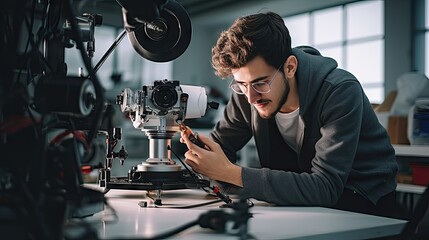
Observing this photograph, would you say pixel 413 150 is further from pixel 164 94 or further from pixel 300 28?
pixel 300 28

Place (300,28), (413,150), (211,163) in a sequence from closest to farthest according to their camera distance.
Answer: (211,163) → (413,150) → (300,28)

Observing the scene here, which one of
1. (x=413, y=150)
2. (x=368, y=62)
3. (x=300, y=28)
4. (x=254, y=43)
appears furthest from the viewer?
(x=300, y=28)

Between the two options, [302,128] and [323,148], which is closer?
[323,148]

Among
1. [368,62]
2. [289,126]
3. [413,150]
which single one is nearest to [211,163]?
[289,126]

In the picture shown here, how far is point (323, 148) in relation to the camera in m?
1.34

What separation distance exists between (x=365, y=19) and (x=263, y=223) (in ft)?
14.6

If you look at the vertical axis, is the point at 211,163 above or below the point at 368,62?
below

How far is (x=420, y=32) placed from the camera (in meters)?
4.07

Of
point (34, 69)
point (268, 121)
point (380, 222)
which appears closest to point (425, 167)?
point (268, 121)

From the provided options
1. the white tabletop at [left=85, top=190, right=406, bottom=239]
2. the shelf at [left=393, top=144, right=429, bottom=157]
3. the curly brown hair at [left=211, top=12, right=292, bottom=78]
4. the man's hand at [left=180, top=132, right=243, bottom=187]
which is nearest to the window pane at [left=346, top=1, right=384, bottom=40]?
the shelf at [left=393, top=144, right=429, bottom=157]

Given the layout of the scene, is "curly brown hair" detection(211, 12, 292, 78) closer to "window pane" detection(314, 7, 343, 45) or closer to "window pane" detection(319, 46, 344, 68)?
"window pane" detection(319, 46, 344, 68)

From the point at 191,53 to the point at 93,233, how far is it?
22.6ft

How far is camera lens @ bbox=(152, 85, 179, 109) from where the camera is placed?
1156 millimetres

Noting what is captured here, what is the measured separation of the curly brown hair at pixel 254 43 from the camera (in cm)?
143
